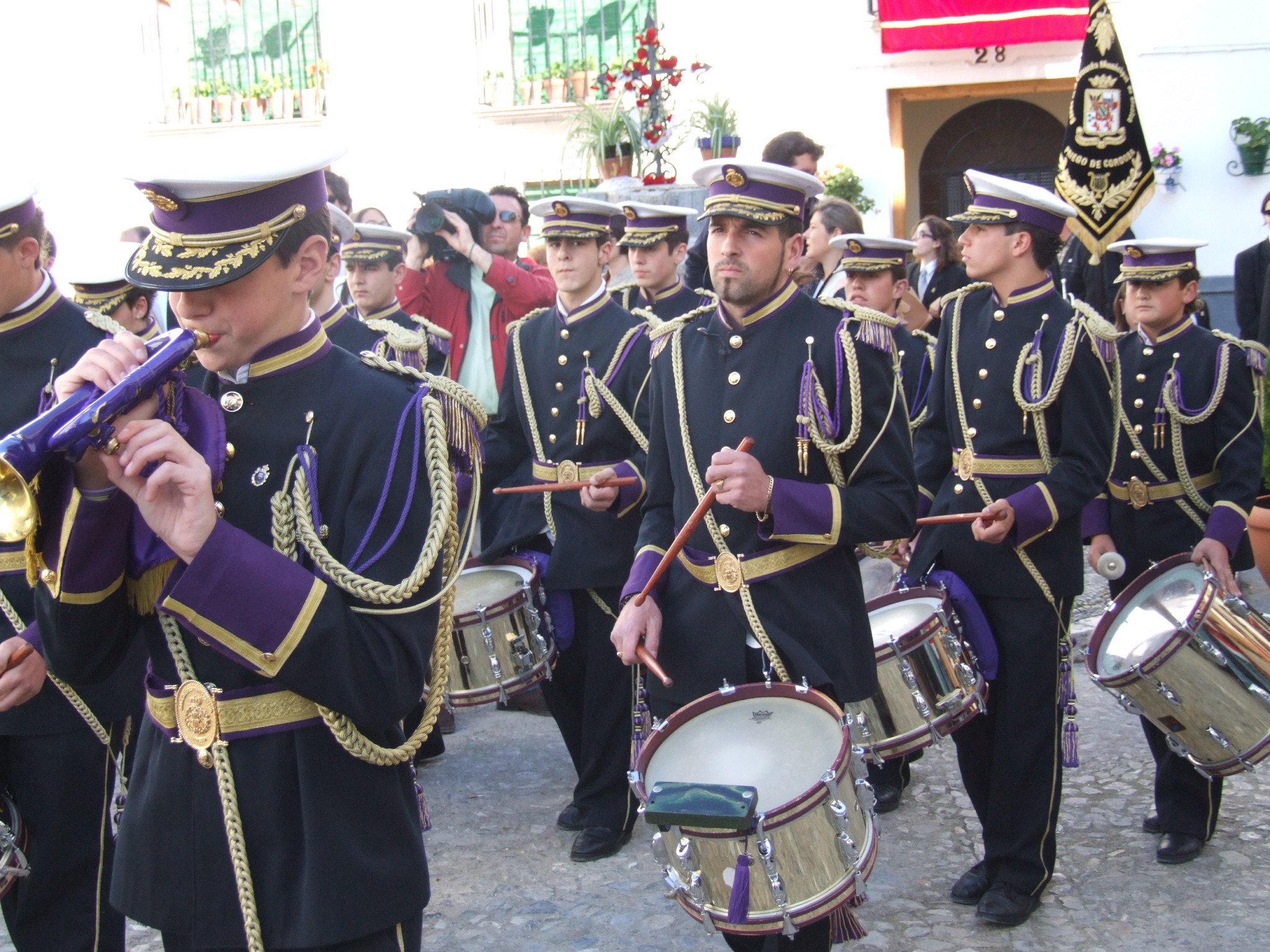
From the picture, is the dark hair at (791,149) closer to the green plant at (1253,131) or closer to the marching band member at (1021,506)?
the marching band member at (1021,506)

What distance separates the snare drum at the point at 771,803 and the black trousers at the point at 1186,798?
2024 mm

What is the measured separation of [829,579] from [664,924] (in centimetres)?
146

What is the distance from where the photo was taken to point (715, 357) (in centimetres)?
346

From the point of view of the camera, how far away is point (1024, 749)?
4.16 metres

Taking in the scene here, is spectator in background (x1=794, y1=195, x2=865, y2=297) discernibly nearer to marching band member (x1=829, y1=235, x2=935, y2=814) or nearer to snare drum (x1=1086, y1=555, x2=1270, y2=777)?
marching band member (x1=829, y1=235, x2=935, y2=814)

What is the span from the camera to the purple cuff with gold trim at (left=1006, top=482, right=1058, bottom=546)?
401 cm

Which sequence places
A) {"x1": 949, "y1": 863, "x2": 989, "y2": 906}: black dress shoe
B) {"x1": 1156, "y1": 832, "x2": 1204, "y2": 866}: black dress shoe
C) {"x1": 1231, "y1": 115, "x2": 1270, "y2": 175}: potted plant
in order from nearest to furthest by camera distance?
{"x1": 949, "y1": 863, "x2": 989, "y2": 906}: black dress shoe → {"x1": 1156, "y1": 832, "x2": 1204, "y2": 866}: black dress shoe → {"x1": 1231, "y1": 115, "x2": 1270, "y2": 175}: potted plant

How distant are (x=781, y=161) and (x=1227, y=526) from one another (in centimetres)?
303

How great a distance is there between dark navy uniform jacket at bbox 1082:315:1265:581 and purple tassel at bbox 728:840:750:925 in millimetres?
2696

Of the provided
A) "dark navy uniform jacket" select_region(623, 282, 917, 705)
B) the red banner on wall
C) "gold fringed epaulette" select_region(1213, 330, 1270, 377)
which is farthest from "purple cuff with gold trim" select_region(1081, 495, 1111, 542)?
the red banner on wall

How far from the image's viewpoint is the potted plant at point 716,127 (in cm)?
1045

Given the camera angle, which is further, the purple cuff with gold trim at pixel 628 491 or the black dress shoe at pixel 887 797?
the black dress shoe at pixel 887 797

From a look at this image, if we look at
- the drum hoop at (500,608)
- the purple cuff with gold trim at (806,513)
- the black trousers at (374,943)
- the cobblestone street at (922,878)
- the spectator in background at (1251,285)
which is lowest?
the cobblestone street at (922,878)

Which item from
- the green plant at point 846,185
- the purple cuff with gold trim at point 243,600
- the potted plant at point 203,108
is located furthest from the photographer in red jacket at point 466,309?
the potted plant at point 203,108
